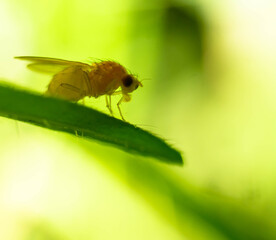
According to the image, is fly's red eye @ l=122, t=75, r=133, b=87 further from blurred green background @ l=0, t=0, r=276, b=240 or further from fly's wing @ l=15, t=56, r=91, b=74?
blurred green background @ l=0, t=0, r=276, b=240

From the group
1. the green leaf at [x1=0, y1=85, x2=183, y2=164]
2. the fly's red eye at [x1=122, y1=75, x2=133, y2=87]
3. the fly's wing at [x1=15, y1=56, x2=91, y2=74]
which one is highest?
the green leaf at [x1=0, y1=85, x2=183, y2=164]

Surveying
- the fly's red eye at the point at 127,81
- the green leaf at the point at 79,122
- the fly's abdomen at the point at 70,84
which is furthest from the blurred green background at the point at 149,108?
the green leaf at the point at 79,122

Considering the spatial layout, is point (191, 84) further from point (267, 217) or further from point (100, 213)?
point (267, 217)

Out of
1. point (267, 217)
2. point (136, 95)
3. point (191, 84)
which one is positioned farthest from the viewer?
point (191, 84)

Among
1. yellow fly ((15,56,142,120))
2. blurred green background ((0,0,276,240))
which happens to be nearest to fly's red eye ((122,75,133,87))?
yellow fly ((15,56,142,120))

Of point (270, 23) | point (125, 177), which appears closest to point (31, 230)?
point (125, 177)

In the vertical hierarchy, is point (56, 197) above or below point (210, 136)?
below

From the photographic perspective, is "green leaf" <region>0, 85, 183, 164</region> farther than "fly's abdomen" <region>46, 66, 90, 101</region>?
No
